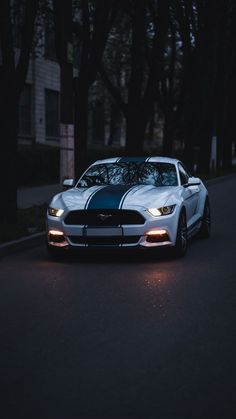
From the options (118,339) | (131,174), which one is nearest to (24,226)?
(131,174)

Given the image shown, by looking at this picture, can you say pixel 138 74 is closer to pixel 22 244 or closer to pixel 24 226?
pixel 24 226

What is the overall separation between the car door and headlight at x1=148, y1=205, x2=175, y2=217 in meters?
0.75

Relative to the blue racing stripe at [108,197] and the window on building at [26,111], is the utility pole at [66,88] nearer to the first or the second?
the blue racing stripe at [108,197]

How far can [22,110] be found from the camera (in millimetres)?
42219

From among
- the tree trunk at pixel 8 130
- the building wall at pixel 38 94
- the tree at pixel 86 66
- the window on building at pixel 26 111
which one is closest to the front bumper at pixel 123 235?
the tree trunk at pixel 8 130

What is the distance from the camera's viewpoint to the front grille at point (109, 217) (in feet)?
33.2

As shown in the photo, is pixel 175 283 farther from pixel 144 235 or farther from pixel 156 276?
pixel 144 235

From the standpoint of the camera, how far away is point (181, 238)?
35.1ft

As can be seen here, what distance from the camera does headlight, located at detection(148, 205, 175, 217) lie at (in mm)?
10234

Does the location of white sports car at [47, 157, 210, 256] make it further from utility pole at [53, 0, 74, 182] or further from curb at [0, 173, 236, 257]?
utility pole at [53, 0, 74, 182]

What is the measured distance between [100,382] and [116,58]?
166ft

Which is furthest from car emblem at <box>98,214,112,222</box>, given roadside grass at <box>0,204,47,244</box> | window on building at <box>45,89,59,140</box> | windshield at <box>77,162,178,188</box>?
window on building at <box>45,89,59,140</box>

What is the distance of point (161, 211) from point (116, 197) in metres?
0.60

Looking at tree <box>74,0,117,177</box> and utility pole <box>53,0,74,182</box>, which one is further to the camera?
tree <box>74,0,117,177</box>
